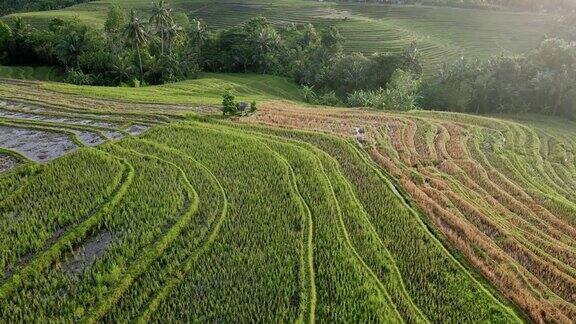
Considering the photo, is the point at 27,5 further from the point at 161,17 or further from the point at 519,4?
the point at 519,4

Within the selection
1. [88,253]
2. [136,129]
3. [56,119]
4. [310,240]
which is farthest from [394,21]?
[88,253]

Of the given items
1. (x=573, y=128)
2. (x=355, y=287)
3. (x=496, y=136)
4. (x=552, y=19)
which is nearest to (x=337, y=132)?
(x=496, y=136)

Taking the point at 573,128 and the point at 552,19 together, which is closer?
the point at 573,128

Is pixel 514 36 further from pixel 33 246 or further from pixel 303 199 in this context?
pixel 33 246

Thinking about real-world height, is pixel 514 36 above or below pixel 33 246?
above

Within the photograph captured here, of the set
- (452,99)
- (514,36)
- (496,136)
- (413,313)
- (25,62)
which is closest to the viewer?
(413,313)

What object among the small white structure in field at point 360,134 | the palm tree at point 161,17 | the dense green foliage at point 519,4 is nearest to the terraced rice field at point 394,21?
the dense green foliage at point 519,4
